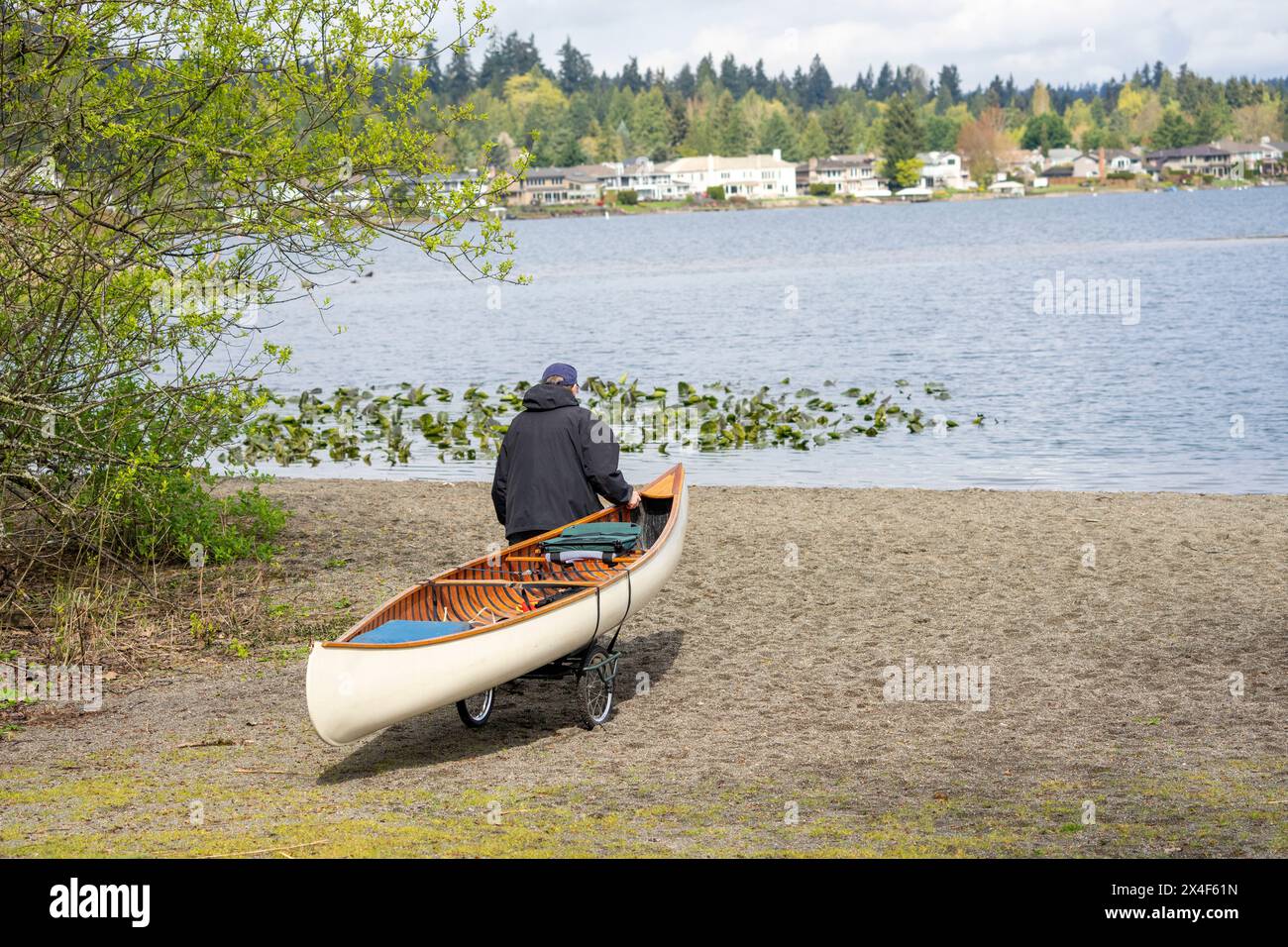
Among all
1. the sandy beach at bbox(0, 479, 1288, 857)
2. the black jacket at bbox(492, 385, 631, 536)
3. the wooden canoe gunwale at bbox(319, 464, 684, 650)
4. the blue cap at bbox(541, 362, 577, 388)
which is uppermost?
the blue cap at bbox(541, 362, 577, 388)

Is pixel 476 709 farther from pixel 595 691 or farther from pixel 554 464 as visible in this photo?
pixel 554 464

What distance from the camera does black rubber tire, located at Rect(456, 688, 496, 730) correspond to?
31.7 feet

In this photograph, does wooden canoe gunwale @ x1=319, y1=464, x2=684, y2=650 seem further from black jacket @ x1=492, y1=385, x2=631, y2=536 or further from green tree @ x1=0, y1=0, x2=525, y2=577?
green tree @ x1=0, y1=0, x2=525, y2=577

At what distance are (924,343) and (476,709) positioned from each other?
34.2 meters

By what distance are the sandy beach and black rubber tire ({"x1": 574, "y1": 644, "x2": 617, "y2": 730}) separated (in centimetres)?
14

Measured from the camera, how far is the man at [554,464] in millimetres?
10227

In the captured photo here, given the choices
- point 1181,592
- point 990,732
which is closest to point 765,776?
point 990,732

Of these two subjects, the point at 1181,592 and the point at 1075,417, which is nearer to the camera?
the point at 1181,592

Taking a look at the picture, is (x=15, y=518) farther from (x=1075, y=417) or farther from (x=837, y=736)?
(x=1075, y=417)

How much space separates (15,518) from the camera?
41.2 ft

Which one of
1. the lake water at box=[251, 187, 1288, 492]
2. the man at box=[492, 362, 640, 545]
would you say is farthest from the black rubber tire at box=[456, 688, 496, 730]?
the lake water at box=[251, 187, 1288, 492]

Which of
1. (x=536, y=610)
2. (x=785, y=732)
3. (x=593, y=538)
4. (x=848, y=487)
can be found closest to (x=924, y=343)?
(x=848, y=487)

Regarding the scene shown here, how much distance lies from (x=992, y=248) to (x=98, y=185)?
84.3 m
